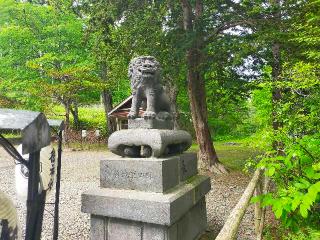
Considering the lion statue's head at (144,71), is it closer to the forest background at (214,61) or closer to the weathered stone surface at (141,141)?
the weathered stone surface at (141,141)

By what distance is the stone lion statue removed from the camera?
184 inches

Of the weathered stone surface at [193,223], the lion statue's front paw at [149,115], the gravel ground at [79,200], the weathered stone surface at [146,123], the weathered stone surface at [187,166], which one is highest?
the lion statue's front paw at [149,115]

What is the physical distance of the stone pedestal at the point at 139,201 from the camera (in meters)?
3.92

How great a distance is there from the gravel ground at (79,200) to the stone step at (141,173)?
1031 mm

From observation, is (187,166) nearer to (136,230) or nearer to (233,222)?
(136,230)

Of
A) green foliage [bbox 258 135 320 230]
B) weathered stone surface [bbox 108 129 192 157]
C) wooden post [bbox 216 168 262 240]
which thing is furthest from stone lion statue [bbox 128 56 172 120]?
wooden post [bbox 216 168 262 240]

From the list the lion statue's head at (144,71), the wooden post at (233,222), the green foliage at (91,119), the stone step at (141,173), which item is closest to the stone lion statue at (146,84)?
the lion statue's head at (144,71)

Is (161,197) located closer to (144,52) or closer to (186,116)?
(144,52)

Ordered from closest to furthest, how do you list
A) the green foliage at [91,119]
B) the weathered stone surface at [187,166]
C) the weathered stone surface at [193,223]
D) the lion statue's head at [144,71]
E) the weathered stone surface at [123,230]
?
1. the weathered stone surface at [123,230]
2. the weathered stone surface at [193,223]
3. the lion statue's head at [144,71]
4. the weathered stone surface at [187,166]
5. the green foliage at [91,119]

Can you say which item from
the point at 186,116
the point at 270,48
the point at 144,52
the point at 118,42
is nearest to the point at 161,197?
the point at 270,48

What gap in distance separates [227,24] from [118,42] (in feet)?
13.3

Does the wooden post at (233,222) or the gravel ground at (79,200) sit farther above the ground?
the wooden post at (233,222)

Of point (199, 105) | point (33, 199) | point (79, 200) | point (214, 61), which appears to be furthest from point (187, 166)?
point (199, 105)

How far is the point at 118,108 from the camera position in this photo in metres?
22.9
